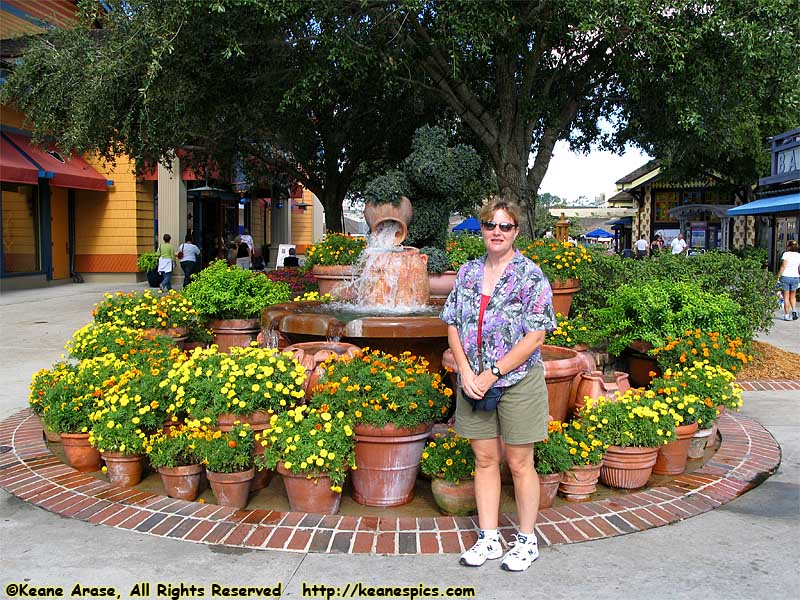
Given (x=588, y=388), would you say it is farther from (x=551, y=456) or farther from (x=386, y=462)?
(x=386, y=462)

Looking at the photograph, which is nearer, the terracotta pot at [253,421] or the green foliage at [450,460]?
the green foliage at [450,460]

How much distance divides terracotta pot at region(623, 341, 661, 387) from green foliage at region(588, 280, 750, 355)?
0.11 metres

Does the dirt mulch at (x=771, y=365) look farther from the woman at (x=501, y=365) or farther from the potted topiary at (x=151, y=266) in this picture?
the potted topiary at (x=151, y=266)

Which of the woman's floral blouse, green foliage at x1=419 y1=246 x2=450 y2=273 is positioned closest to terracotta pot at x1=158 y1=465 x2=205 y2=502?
the woman's floral blouse

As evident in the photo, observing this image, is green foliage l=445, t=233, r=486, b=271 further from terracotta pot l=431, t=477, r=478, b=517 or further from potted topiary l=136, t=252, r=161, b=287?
potted topiary l=136, t=252, r=161, b=287

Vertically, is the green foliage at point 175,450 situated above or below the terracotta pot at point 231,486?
above

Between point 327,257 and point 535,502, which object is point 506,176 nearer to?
point 327,257

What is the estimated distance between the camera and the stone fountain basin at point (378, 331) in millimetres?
5703

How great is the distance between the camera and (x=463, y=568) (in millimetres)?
3447

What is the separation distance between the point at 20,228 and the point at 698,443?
20.2 m

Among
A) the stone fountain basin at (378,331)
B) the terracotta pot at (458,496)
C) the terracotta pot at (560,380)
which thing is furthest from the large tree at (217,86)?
the terracotta pot at (458,496)

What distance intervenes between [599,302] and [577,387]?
139 inches

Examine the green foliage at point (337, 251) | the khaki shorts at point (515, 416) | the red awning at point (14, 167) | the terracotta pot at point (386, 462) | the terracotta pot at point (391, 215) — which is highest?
the red awning at point (14, 167)

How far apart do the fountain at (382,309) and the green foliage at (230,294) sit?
0.84m
